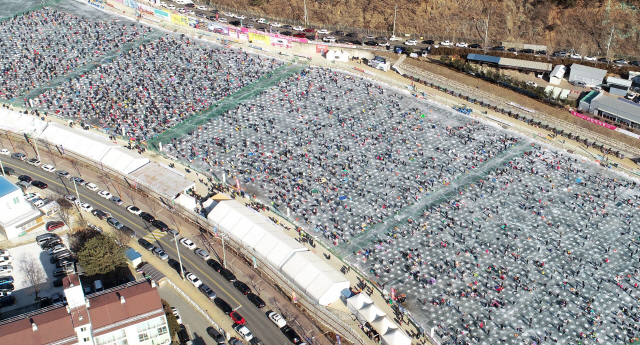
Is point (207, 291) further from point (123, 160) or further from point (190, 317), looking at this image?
point (123, 160)

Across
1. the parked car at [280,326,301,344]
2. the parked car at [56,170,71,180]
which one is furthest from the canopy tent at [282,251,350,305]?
the parked car at [56,170,71,180]

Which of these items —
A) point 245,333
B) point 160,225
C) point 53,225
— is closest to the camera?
point 245,333

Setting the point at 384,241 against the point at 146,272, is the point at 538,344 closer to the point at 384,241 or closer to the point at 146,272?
the point at 384,241

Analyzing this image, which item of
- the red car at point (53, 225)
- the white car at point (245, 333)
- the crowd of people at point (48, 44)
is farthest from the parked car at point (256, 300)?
the crowd of people at point (48, 44)

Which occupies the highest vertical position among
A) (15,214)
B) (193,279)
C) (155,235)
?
(15,214)

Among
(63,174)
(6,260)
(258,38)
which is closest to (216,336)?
(6,260)

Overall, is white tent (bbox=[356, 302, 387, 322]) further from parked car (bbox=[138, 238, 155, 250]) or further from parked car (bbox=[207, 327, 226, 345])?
parked car (bbox=[138, 238, 155, 250])

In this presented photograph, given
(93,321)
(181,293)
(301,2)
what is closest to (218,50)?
(301,2)

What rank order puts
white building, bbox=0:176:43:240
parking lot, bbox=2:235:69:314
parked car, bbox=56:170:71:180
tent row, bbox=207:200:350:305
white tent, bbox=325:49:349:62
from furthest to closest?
white tent, bbox=325:49:349:62
parked car, bbox=56:170:71:180
white building, bbox=0:176:43:240
tent row, bbox=207:200:350:305
parking lot, bbox=2:235:69:314
